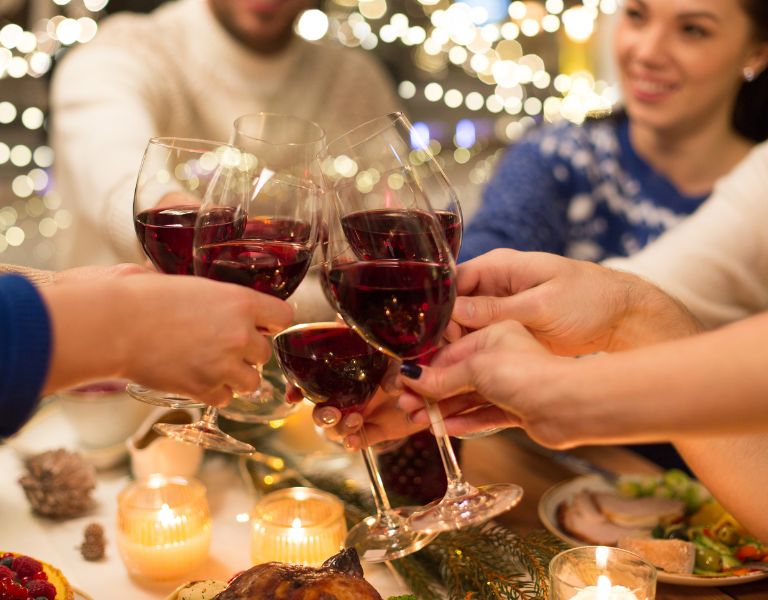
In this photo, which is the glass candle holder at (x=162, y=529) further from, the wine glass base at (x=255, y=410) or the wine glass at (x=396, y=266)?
the wine glass at (x=396, y=266)

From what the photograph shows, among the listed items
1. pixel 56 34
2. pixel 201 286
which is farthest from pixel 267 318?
pixel 56 34

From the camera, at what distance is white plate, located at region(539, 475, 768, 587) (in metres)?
1.10

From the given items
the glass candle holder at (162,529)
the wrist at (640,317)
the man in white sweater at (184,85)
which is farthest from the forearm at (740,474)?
the man in white sweater at (184,85)

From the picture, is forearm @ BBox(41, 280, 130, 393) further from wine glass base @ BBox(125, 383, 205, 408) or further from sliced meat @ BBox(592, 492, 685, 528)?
sliced meat @ BBox(592, 492, 685, 528)

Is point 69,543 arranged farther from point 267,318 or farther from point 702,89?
point 702,89

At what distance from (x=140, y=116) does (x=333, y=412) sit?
1586 millimetres

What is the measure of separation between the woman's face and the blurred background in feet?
9.96

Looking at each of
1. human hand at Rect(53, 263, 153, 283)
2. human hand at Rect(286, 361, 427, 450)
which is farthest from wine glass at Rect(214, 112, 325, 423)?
human hand at Rect(53, 263, 153, 283)

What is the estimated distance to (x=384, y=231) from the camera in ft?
3.27

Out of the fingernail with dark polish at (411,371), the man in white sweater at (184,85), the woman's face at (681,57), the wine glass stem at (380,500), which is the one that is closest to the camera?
the fingernail with dark polish at (411,371)

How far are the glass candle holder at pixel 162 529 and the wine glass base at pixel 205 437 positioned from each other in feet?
0.52

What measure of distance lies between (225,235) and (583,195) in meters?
1.72

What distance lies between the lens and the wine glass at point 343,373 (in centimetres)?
106

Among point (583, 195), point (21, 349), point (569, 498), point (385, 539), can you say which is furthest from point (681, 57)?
point (21, 349)
